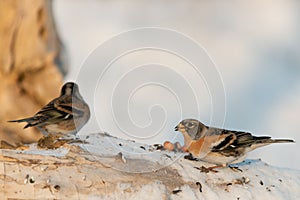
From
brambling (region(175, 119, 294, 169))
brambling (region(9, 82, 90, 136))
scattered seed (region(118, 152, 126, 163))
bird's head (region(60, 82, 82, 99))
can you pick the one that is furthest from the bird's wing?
bird's head (region(60, 82, 82, 99))

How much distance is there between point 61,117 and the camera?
6.29m

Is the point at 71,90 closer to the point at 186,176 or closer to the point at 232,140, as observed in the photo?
the point at 232,140

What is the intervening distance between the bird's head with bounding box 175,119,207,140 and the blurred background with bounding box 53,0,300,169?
1.92m

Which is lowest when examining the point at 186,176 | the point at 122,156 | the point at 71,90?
the point at 186,176

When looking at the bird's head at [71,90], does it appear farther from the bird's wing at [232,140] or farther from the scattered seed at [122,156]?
the scattered seed at [122,156]

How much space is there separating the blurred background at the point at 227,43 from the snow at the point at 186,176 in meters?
2.25

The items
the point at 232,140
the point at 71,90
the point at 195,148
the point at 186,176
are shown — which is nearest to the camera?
the point at 186,176

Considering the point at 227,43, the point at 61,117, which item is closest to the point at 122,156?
the point at 61,117

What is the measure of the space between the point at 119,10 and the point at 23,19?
4331 mm

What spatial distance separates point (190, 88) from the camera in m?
6.95

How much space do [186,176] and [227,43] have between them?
642 centimetres

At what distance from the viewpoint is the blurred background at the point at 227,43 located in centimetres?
869

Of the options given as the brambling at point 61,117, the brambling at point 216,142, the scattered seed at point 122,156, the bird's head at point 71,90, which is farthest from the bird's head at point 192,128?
the bird's head at point 71,90

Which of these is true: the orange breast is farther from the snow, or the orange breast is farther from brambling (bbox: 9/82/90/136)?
brambling (bbox: 9/82/90/136)
